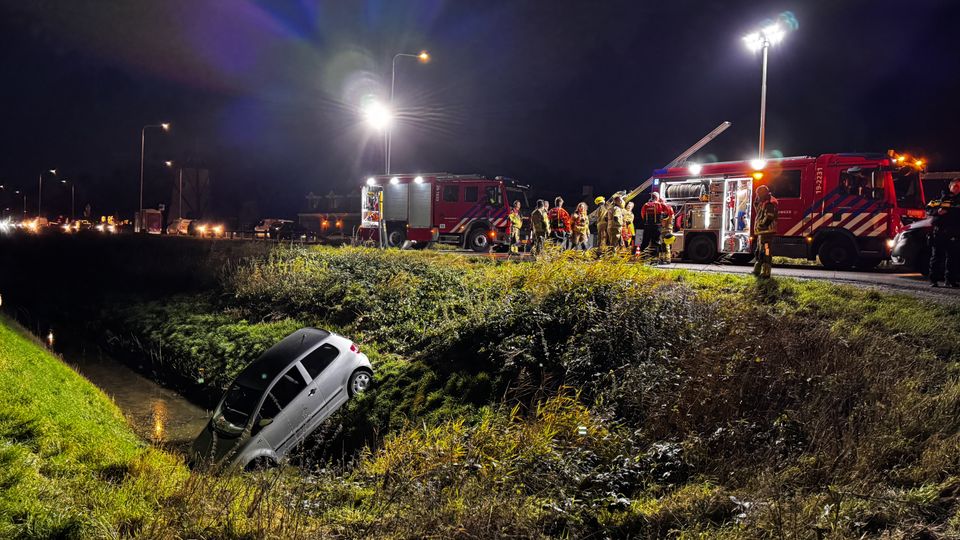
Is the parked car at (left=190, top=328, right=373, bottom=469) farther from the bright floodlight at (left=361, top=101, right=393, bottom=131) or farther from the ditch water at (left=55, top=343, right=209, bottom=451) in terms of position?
the bright floodlight at (left=361, top=101, right=393, bottom=131)

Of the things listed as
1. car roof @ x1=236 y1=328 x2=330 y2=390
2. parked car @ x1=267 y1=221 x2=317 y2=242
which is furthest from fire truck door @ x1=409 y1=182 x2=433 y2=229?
car roof @ x1=236 y1=328 x2=330 y2=390

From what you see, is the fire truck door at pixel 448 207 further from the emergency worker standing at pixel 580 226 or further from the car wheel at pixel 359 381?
the car wheel at pixel 359 381

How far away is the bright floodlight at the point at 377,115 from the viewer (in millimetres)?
23734

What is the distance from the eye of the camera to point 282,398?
339 inches

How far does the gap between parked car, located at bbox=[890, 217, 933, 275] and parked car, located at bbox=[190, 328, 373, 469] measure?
34.4ft

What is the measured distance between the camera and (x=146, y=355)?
14516mm

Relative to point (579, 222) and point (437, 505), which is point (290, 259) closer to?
point (579, 222)

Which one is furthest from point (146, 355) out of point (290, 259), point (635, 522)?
point (635, 522)

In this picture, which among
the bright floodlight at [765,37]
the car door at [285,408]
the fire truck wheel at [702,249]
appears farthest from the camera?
the bright floodlight at [765,37]

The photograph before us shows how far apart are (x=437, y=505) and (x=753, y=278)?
7255mm

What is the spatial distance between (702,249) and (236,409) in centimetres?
1226

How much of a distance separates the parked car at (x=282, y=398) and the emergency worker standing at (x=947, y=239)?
9.47 m

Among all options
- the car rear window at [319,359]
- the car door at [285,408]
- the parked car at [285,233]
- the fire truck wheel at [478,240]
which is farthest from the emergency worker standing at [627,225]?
the parked car at [285,233]

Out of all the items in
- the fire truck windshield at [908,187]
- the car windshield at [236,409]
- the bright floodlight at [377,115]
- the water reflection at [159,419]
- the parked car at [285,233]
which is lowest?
the water reflection at [159,419]
